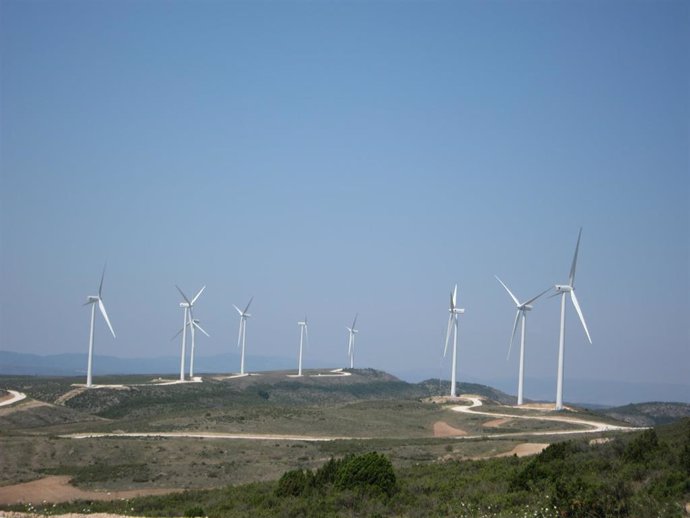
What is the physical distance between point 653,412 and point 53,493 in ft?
401

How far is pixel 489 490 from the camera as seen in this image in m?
27.1

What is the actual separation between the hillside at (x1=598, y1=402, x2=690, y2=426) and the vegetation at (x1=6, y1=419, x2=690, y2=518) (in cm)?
10352

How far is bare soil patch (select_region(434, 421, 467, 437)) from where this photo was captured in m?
73.9

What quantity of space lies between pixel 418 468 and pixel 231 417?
151ft

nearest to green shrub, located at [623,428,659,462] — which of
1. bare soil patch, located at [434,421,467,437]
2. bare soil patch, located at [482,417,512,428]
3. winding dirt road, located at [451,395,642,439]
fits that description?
winding dirt road, located at [451,395,642,439]

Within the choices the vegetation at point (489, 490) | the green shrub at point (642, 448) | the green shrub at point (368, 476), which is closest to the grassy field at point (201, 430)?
the vegetation at point (489, 490)

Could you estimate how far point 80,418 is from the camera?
89.8 meters

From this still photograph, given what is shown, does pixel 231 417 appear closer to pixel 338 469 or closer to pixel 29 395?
pixel 29 395

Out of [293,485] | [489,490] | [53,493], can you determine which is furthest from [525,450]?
[53,493]

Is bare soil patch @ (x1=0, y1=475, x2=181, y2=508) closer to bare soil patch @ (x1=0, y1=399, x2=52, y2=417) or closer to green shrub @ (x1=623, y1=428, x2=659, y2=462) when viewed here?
green shrub @ (x1=623, y1=428, x2=659, y2=462)

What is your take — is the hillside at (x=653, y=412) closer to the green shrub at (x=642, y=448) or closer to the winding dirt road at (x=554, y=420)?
the winding dirt road at (x=554, y=420)

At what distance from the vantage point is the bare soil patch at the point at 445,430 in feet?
243

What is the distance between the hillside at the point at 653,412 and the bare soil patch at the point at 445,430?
5624 cm

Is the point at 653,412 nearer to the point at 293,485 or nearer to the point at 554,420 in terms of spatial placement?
the point at 554,420
